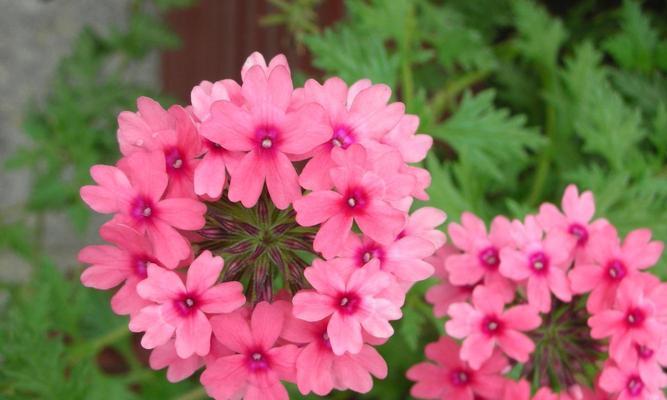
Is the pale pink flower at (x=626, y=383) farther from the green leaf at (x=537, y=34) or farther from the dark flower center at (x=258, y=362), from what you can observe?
the green leaf at (x=537, y=34)

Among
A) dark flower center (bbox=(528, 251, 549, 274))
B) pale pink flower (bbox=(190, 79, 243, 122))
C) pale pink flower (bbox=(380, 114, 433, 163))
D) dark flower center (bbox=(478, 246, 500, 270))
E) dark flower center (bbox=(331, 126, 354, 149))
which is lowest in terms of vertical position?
dark flower center (bbox=(478, 246, 500, 270))

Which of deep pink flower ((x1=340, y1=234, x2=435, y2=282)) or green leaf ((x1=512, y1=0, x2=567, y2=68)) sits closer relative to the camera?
deep pink flower ((x1=340, y1=234, x2=435, y2=282))

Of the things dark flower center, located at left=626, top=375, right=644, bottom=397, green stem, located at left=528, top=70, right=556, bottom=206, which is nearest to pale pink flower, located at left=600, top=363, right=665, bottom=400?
dark flower center, located at left=626, top=375, right=644, bottom=397

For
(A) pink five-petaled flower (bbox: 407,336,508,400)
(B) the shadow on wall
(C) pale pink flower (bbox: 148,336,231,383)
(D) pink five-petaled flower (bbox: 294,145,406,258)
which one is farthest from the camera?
(B) the shadow on wall

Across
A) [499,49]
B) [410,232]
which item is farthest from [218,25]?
[410,232]

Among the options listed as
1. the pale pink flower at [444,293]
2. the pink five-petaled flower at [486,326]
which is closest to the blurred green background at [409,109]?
the pale pink flower at [444,293]

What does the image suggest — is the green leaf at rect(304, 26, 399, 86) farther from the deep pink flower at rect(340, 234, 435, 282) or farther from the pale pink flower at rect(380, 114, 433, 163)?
the deep pink flower at rect(340, 234, 435, 282)

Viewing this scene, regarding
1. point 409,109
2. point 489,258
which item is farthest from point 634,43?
point 489,258

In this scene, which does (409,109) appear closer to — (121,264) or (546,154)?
(546,154)
